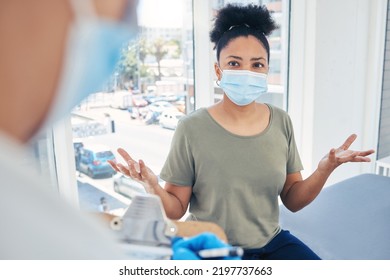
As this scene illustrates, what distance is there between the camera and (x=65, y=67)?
0.34 meters

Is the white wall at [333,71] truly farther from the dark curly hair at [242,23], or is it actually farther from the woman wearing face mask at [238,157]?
the dark curly hair at [242,23]

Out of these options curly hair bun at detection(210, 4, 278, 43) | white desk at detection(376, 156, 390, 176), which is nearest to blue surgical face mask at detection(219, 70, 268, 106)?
curly hair bun at detection(210, 4, 278, 43)

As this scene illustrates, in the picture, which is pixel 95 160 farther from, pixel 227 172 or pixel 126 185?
pixel 227 172

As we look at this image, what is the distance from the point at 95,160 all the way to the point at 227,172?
1.08 ft

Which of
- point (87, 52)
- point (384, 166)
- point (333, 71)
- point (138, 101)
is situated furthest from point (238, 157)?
point (384, 166)

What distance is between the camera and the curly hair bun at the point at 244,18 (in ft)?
2.92

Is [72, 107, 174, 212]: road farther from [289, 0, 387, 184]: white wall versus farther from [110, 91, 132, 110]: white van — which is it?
[289, 0, 387, 184]: white wall

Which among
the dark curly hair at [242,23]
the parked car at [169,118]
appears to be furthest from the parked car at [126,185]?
the dark curly hair at [242,23]

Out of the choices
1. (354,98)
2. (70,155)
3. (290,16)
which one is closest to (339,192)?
(354,98)

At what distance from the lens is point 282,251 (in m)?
0.90

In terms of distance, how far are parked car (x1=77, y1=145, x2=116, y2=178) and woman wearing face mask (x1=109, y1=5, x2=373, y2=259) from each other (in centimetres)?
13

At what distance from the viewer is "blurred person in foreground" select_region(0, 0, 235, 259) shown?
300 mm
